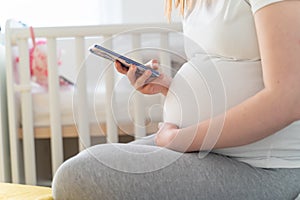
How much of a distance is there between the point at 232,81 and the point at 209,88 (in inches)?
1.6

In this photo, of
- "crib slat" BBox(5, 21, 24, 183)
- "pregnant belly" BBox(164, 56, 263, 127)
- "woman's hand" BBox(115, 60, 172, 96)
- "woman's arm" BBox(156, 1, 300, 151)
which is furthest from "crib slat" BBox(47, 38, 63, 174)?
"woman's arm" BBox(156, 1, 300, 151)

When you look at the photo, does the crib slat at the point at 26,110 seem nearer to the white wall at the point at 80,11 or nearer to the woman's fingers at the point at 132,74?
the white wall at the point at 80,11

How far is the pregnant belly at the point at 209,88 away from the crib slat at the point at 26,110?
2.30ft

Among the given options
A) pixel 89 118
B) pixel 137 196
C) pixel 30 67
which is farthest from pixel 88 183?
pixel 30 67

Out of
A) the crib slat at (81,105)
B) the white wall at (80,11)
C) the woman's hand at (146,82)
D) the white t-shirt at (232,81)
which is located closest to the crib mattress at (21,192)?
the crib slat at (81,105)

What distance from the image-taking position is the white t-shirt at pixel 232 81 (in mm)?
711

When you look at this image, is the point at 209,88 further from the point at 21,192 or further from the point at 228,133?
the point at 21,192

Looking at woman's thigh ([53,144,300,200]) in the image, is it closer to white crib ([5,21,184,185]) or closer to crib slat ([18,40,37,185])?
white crib ([5,21,184,185])

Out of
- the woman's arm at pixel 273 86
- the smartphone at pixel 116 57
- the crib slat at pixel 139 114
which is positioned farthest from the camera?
the crib slat at pixel 139 114

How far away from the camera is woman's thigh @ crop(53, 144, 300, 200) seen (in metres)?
0.67

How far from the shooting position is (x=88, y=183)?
671 mm

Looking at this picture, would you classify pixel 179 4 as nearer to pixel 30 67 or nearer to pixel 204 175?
pixel 204 175

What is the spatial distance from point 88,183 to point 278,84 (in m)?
0.30

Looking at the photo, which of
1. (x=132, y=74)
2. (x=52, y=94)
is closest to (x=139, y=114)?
(x=52, y=94)
